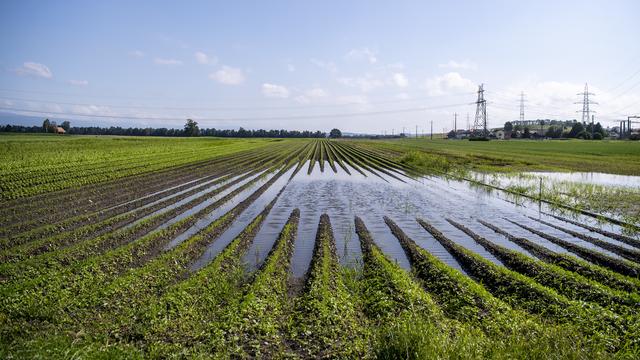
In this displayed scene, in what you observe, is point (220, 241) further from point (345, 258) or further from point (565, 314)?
point (565, 314)

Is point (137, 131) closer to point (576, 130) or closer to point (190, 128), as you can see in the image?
point (190, 128)

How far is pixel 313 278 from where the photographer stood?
1026 centimetres

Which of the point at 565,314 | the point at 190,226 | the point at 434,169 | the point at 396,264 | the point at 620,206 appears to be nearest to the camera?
the point at 565,314

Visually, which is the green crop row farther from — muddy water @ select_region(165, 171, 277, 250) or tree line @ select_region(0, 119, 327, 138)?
tree line @ select_region(0, 119, 327, 138)

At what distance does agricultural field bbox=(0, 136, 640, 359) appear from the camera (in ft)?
22.9

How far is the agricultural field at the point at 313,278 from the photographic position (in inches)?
275

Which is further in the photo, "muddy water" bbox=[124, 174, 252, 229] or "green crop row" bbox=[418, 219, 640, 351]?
"muddy water" bbox=[124, 174, 252, 229]

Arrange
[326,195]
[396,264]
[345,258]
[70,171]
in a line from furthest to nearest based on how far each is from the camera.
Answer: [70,171]
[326,195]
[345,258]
[396,264]

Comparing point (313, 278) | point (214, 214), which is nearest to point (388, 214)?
point (214, 214)

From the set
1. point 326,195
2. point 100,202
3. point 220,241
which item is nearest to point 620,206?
point 326,195

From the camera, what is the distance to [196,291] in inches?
368

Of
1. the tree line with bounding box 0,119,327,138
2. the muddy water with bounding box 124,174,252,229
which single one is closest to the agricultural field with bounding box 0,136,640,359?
the muddy water with bounding box 124,174,252,229

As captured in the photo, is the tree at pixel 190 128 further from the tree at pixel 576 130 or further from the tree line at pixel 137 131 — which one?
the tree at pixel 576 130

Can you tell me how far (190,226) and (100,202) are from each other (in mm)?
6825
